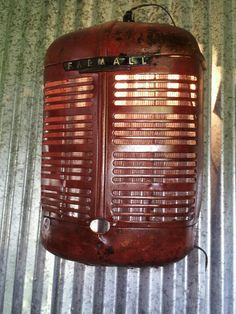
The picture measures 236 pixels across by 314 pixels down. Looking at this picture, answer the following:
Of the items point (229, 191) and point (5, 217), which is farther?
point (5, 217)

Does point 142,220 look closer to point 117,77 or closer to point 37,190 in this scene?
point 117,77

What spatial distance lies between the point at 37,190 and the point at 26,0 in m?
0.92

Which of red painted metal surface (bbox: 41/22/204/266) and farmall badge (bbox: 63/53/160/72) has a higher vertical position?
farmall badge (bbox: 63/53/160/72)

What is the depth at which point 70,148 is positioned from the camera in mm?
1042

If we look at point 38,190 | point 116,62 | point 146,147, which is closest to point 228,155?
point 146,147

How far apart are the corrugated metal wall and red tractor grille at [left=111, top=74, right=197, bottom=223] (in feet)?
1.61

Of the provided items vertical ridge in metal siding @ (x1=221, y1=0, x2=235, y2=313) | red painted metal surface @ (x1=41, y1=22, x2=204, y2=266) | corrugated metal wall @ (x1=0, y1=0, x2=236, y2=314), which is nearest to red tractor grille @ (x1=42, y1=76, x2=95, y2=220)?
red painted metal surface @ (x1=41, y1=22, x2=204, y2=266)

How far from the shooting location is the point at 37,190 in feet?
5.08

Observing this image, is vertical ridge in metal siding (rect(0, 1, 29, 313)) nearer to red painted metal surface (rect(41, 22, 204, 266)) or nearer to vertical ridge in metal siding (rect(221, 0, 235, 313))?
red painted metal surface (rect(41, 22, 204, 266))

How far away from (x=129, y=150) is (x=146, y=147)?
5 cm

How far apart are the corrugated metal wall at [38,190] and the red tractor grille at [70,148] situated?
479 mm

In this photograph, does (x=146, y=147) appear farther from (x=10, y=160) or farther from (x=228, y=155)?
(x=10, y=160)

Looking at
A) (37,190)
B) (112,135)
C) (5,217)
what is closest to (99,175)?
(112,135)

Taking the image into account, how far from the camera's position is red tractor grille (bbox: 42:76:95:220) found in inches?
39.9
